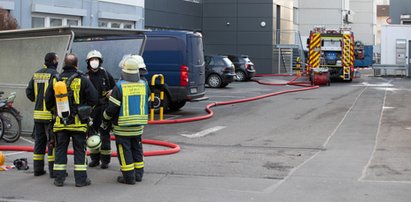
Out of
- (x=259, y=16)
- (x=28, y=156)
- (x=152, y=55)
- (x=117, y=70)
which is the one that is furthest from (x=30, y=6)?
(x=259, y=16)

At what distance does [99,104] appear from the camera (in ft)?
28.7

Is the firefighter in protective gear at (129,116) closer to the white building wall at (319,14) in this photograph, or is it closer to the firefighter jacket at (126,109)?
the firefighter jacket at (126,109)

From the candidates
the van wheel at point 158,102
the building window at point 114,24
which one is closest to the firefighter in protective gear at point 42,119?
the van wheel at point 158,102

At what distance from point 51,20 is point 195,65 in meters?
8.48

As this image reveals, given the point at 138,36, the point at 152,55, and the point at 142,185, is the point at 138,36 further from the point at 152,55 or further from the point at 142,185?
the point at 142,185

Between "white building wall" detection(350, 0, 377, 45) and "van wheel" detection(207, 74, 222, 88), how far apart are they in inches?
1927

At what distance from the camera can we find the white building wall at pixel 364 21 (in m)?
72.1

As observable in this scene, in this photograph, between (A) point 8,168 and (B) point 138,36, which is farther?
(B) point 138,36

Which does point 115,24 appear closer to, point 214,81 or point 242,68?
point 214,81

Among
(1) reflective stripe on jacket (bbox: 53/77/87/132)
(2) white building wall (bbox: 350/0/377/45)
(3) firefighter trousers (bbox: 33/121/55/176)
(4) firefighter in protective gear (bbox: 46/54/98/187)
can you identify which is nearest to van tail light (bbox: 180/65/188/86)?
(3) firefighter trousers (bbox: 33/121/55/176)

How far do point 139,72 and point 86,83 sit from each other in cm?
73

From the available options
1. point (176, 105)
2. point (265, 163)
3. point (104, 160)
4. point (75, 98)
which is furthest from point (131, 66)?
point (176, 105)

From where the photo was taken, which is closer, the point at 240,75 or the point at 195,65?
the point at 195,65

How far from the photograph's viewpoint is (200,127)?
45.1ft
